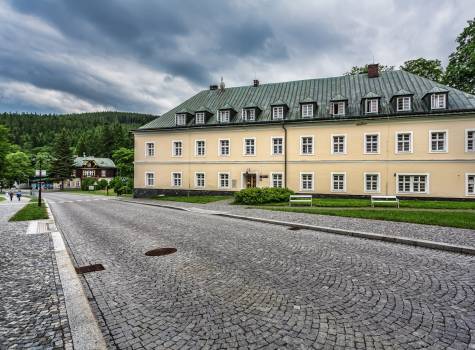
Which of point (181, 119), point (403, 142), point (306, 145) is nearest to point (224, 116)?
point (181, 119)

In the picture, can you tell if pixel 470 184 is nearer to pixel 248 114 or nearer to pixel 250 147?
pixel 250 147

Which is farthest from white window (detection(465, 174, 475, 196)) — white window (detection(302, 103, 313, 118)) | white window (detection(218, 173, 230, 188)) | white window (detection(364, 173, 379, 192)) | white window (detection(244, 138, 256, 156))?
white window (detection(218, 173, 230, 188))

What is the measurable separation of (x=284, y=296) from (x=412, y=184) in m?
23.4

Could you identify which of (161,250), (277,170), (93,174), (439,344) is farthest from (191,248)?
(93,174)

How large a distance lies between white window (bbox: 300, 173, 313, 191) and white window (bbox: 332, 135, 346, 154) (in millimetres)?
3289

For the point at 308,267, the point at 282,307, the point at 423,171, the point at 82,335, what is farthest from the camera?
the point at 423,171

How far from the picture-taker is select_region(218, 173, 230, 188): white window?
28.8m

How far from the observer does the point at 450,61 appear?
29188 mm

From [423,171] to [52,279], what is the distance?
26260 mm

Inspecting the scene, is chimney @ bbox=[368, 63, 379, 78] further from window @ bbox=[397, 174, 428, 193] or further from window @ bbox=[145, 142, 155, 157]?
window @ bbox=[145, 142, 155, 157]

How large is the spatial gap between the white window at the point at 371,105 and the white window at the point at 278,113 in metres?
7.85

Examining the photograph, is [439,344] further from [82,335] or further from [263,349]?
[82,335]

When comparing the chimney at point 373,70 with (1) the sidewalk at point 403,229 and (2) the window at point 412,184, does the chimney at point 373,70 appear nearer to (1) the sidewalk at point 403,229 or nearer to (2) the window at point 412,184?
(2) the window at point 412,184

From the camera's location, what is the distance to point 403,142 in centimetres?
2295
